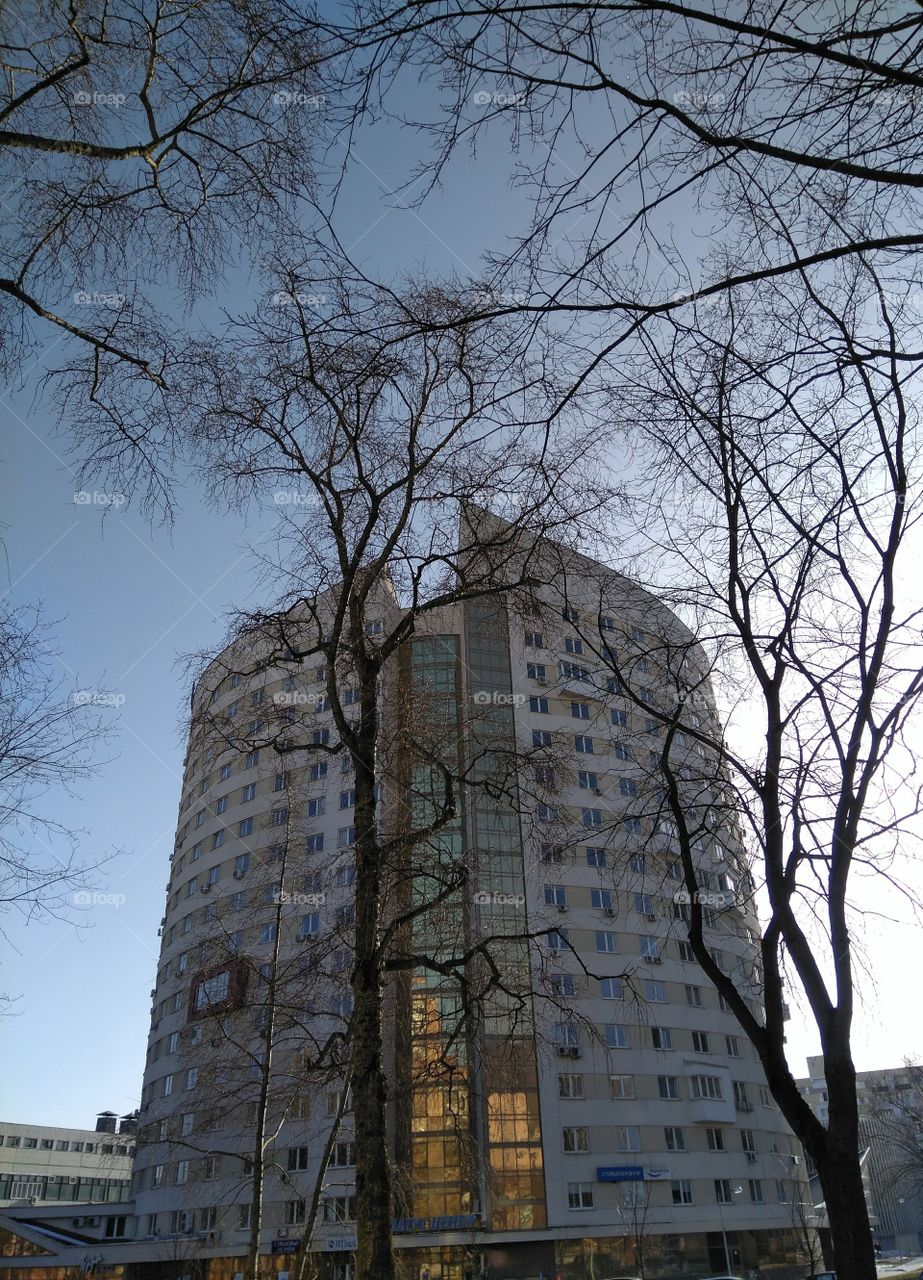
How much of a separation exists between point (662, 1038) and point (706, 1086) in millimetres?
3183

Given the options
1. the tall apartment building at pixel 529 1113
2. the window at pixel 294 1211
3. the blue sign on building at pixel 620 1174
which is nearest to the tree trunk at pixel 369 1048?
the tall apartment building at pixel 529 1113

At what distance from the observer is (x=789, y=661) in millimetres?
7281

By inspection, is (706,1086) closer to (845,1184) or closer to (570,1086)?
(570,1086)

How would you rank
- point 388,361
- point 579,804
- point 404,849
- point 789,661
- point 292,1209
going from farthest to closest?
1. point 579,804
2. point 292,1209
3. point 404,849
4. point 789,661
5. point 388,361

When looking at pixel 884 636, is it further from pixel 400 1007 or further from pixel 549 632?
pixel 400 1007

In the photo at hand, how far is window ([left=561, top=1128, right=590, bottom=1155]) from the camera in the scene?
120 ft

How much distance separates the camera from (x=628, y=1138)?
A: 123 ft

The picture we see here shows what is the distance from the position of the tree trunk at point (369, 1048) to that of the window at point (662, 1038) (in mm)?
35754

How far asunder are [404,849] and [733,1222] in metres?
39.5

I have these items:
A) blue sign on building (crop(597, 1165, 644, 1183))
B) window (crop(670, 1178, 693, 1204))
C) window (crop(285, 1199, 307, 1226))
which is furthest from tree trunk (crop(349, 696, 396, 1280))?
window (crop(670, 1178, 693, 1204))

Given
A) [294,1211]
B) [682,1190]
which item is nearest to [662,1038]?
[682,1190]

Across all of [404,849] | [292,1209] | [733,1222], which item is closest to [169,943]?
[292,1209]

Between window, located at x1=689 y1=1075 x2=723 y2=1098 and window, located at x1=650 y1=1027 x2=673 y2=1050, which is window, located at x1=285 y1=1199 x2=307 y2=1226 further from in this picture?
window, located at x1=689 y1=1075 x2=723 y2=1098

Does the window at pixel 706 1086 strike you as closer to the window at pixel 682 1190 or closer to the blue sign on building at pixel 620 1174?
the window at pixel 682 1190
